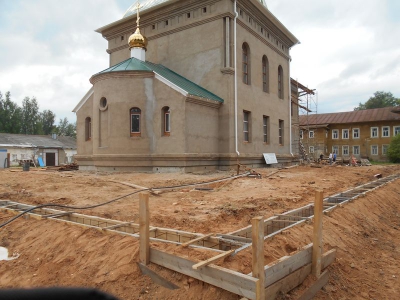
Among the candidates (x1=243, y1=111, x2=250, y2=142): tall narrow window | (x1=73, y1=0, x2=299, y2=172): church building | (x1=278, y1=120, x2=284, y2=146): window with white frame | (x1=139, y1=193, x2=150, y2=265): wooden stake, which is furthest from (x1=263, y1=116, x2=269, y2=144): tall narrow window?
(x1=139, y1=193, x2=150, y2=265): wooden stake

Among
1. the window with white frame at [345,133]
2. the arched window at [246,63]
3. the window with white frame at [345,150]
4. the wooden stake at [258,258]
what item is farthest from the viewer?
the window with white frame at [345,150]

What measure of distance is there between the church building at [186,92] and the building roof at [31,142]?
2500cm

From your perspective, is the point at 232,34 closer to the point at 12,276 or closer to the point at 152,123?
the point at 152,123

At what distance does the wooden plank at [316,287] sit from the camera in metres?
4.76

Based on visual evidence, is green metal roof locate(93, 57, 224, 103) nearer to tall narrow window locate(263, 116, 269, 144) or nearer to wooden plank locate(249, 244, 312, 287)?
tall narrow window locate(263, 116, 269, 144)

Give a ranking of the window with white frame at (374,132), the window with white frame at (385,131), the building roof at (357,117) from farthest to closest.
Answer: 1. the window with white frame at (374,132)
2. the window with white frame at (385,131)
3. the building roof at (357,117)

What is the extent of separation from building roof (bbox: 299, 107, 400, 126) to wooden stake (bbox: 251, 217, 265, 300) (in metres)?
50.4

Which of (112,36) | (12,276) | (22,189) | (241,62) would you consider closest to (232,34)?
(241,62)

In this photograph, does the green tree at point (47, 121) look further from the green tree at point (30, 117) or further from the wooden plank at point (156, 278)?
the wooden plank at point (156, 278)

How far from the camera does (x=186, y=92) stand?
657 inches

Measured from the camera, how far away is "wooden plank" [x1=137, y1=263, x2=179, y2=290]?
4.76 metres

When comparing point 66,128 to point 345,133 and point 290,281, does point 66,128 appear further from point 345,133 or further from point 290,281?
point 290,281

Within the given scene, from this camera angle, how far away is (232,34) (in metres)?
19.4

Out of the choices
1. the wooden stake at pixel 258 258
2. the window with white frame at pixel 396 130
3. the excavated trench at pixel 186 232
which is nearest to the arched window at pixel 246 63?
the excavated trench at pixel 186 232
